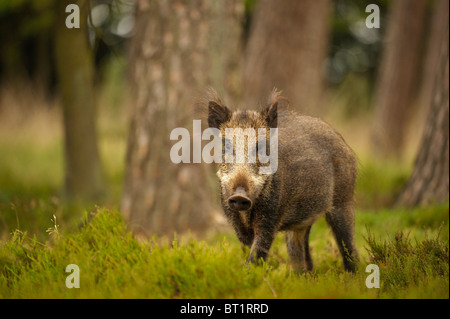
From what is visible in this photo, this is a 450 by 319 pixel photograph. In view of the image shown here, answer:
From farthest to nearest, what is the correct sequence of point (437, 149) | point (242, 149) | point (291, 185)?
point (437, 149) → point (291, 185) → point (242, 149)

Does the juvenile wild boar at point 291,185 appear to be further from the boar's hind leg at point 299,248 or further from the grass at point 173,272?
the grass at point 173,272

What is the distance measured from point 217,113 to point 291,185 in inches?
30.7

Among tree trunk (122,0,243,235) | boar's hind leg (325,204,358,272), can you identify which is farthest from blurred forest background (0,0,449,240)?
boar's hind leg (325,204,358,272)

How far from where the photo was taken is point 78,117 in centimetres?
927

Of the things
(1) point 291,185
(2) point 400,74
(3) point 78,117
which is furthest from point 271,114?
(2) point 400,74

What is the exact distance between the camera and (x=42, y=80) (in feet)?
63.3

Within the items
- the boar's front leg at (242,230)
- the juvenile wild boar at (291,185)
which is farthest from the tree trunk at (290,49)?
the boar's front leg at (242,230)

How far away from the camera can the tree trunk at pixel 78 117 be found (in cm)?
903

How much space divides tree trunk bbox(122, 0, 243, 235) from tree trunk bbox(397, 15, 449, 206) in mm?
2701

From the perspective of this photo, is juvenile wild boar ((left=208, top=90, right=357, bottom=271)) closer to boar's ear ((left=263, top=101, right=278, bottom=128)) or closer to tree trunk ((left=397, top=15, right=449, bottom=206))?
boar's ear ((left=263, top=101, right=278, bottom=128))

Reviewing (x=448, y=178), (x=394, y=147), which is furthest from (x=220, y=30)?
(x=394, y=147)

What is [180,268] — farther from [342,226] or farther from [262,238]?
[342,226]

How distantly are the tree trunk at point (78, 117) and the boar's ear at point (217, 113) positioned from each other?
547 centimetres
